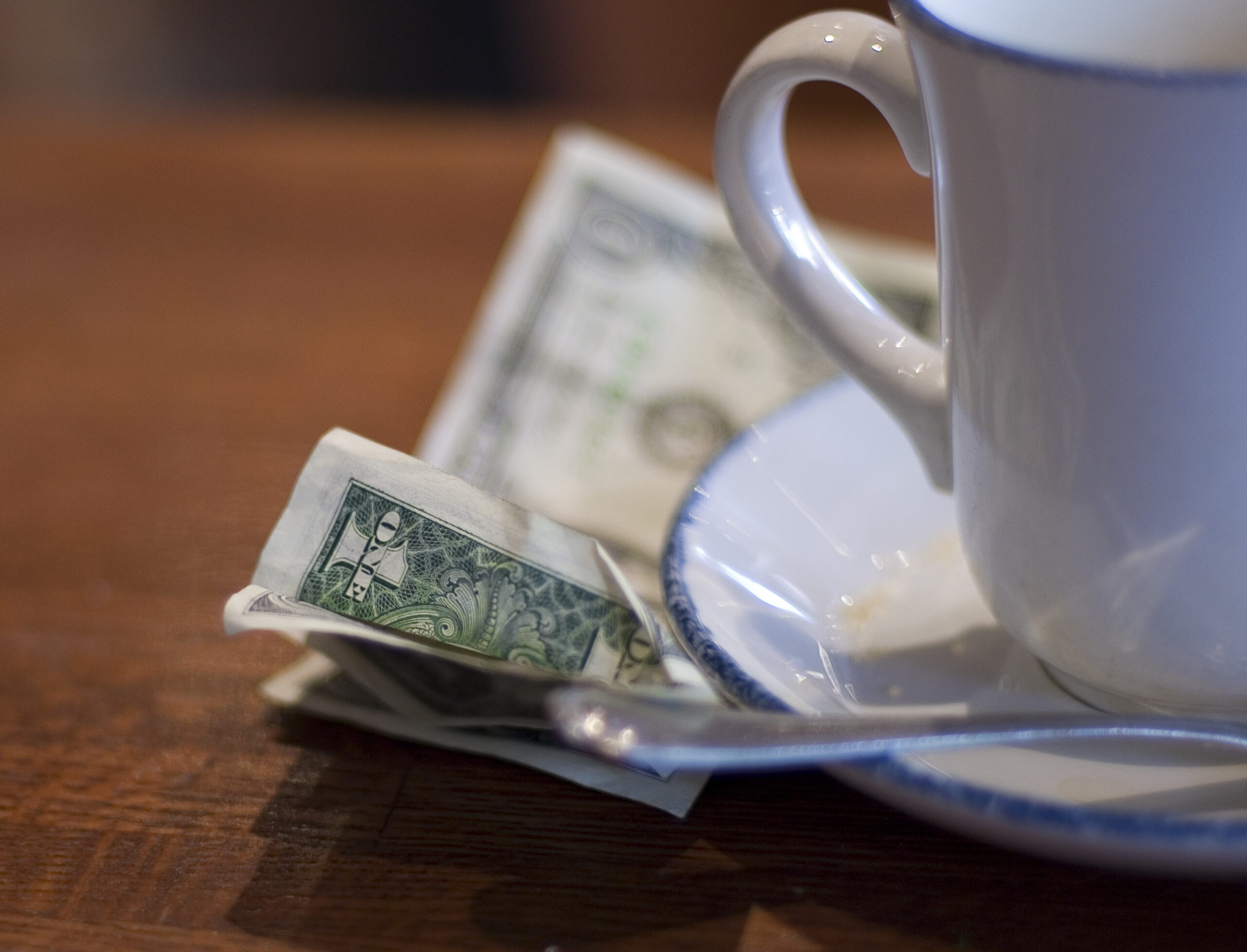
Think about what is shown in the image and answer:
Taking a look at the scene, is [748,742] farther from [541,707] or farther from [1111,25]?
[1111,25]

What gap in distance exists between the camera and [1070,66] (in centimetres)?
23

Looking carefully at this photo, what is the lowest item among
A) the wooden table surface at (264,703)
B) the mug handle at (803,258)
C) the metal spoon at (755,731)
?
the wooden table surface at (264,703)

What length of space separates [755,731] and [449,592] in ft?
0.40

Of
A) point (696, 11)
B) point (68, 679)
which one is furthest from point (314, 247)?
point (696, 11)

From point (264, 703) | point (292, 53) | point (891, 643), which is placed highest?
point (292, 53)

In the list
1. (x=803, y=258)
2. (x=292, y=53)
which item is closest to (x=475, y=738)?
(x=803, y=258)

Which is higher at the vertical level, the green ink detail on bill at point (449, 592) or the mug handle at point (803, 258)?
the mug handle at point (803, 258)

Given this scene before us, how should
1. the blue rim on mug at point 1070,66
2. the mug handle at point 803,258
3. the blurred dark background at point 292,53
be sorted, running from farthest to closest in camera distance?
the blurred dark background at point 292,53, the mug handle at point 803,258, the blue rim on mug at point 1070,66

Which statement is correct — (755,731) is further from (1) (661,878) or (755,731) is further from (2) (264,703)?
(2) (264,703)

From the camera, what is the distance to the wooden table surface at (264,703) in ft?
0.91

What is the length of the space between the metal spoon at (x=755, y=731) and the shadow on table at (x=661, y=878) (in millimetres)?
40

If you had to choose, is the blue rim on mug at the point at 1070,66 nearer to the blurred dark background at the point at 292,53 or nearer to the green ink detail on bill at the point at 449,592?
the green ink detail on bill at the point at 449,592

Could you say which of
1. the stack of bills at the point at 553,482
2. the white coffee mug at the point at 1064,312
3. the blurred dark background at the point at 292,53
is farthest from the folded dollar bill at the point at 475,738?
the blurred dark background at the point at 292,53

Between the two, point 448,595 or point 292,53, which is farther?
point 292,53
